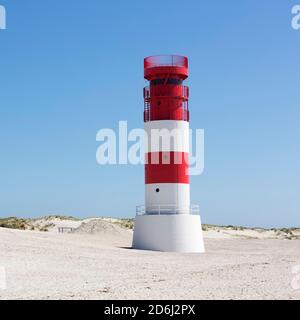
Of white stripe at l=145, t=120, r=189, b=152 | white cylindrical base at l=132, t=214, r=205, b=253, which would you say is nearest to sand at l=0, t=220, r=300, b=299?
white cylindrical base at l=132, t=214, r=205, b=253

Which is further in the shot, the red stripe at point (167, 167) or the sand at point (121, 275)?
the red stripe at point (167, 167)

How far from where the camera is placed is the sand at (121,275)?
1442 centimetres

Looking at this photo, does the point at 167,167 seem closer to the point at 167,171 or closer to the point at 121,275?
the point at 167,171

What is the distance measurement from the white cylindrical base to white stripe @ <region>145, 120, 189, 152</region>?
355 centimetres

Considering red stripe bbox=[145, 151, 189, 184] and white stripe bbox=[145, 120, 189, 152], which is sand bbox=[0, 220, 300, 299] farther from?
white stripe bbox=[145, 120, 189, 152]

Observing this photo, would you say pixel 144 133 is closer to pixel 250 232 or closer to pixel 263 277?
pixel 263 277

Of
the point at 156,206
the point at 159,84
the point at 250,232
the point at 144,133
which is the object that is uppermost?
the point at 159,84

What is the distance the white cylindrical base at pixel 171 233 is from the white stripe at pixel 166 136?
11.6 ft

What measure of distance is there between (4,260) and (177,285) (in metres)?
8.01

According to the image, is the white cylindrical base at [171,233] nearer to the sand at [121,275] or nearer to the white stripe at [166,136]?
the sand at [121,275]

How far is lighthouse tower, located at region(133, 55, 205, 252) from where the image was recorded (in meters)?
30.5

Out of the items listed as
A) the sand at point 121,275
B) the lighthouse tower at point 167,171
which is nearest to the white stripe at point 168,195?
the lighthouse tower at point 167,171

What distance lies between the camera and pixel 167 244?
30.3 m
